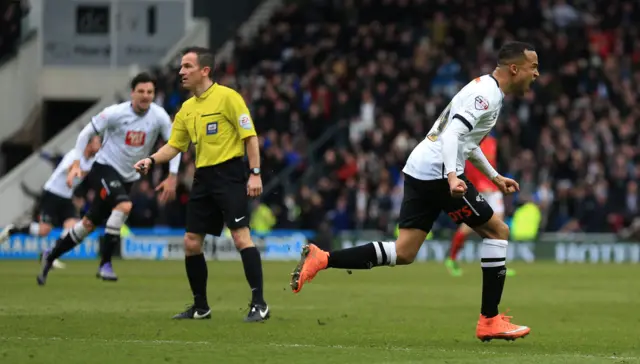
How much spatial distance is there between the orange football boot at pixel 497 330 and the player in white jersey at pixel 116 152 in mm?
6664

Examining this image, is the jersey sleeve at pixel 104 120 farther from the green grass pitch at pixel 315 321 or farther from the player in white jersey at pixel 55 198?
the player in white jersey at pixel 55 198

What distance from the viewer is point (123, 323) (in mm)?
11328

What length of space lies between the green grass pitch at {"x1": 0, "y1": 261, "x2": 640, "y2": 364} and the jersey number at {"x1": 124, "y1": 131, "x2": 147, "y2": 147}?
174cm

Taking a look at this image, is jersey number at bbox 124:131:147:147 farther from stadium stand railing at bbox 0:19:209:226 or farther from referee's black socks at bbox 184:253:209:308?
stadium stand railing at bbox 0:19:209:226

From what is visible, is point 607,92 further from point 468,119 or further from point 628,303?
point 468,119

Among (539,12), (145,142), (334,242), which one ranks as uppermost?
(539,12)

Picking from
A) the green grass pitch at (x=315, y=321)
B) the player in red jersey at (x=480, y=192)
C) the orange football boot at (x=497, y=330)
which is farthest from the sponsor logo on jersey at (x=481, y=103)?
the player in red jersey at (x=480, y=192)

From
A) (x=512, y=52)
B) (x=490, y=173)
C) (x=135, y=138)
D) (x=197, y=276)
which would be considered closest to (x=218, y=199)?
Result: (x=197, y=276)

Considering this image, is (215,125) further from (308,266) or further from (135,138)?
(135,138)

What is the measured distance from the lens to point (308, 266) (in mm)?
10266

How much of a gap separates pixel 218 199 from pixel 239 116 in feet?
2.41

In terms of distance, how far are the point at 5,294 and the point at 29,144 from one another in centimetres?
1955

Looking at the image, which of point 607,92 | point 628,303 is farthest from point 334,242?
point 628,303

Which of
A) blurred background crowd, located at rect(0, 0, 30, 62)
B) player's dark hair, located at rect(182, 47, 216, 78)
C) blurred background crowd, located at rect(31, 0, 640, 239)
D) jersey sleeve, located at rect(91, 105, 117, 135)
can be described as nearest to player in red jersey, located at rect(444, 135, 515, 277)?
jersey sleeve, located at rect(91, 105, 117, 135)
